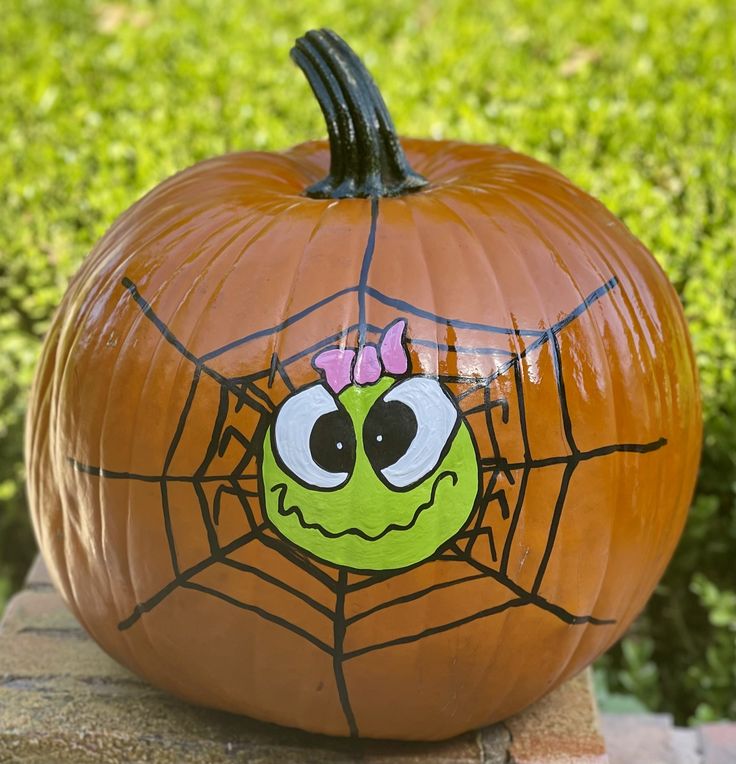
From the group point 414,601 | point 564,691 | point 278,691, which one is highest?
point 414,601

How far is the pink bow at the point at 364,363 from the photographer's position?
1.90 m

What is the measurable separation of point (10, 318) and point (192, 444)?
203 cm

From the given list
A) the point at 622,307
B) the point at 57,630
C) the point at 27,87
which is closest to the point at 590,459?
the point at 622,307

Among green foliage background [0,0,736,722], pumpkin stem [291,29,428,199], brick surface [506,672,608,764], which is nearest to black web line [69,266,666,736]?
pumpkin stem [291,29,428,199]

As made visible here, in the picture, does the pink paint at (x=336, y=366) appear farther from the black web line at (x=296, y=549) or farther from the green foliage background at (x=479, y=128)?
the green foliage background at (x=479, y=128)

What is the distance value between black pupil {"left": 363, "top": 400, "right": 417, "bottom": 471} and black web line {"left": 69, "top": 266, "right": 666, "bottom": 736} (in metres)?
0.09

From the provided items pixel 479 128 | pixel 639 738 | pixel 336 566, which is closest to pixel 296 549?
pixel 336 566

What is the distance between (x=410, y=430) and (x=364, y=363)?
14 centimetres

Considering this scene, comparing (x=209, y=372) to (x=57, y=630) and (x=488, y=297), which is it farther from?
(x=57, y=630)

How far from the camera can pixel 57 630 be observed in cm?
268

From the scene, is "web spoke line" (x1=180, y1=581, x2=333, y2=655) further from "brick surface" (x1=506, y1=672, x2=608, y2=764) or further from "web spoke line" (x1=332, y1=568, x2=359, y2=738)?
"brick surface" (x1=506, y1=672, x2=608, y2=764)

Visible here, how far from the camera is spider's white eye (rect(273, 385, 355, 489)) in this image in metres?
1.90

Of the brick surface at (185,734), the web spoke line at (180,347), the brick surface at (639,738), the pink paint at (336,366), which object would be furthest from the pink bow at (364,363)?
the brick surface at (639,738)

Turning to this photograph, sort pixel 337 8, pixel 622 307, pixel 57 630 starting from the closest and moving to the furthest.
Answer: pixel 622 307
pixel 57 630
pixel 337 8
